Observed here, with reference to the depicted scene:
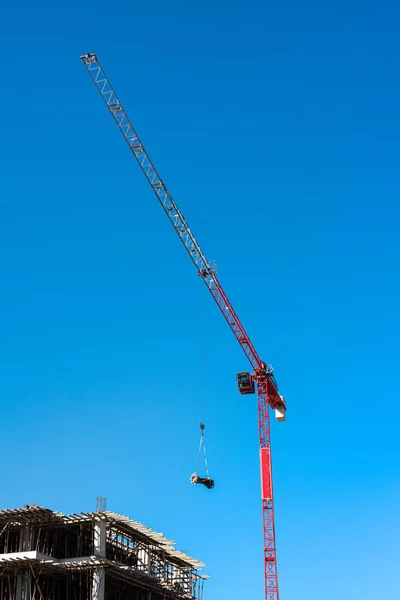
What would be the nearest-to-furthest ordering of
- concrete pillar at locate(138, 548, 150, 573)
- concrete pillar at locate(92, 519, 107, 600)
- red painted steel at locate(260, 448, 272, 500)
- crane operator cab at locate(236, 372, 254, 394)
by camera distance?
concrete pillar at locate(92, 519, 107, 600) → concrete pillar at locate(138, 548, 150, 573) → crane operator cab at locate(236, 372, 254, 394) → red painted steel at locate(260, 448, 272, 500)

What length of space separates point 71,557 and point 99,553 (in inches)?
194

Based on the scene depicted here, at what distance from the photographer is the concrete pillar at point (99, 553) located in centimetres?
5653

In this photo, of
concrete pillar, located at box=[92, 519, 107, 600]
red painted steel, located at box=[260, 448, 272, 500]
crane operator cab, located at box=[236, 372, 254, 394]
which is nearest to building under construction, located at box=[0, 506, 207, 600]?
concrete pillar, located at box=[92, 519, 107, 600]

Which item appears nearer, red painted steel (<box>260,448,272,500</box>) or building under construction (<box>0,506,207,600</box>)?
building under construction (<box>0,506,207,600</box>)

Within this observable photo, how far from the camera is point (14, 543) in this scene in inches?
2328

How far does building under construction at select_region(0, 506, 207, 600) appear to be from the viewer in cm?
5666

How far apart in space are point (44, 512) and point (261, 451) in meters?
44.9

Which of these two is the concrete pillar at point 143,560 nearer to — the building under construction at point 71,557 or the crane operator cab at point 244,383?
the building under construction at point 71,557

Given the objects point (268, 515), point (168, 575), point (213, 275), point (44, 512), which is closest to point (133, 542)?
point (168, 575)

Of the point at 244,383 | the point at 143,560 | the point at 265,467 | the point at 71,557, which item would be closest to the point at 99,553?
the point at 71,557

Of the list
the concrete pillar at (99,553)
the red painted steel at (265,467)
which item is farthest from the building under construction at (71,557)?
the red painted steel at (265,467)

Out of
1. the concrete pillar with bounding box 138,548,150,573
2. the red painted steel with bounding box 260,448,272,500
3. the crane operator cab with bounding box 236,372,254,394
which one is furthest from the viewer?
the red painted steel with bounding box 260,448,272,500

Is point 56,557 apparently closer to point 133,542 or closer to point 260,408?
point 133,542

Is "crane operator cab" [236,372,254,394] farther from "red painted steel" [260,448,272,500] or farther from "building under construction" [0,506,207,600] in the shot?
"building under construction" [0,506,207,600]
